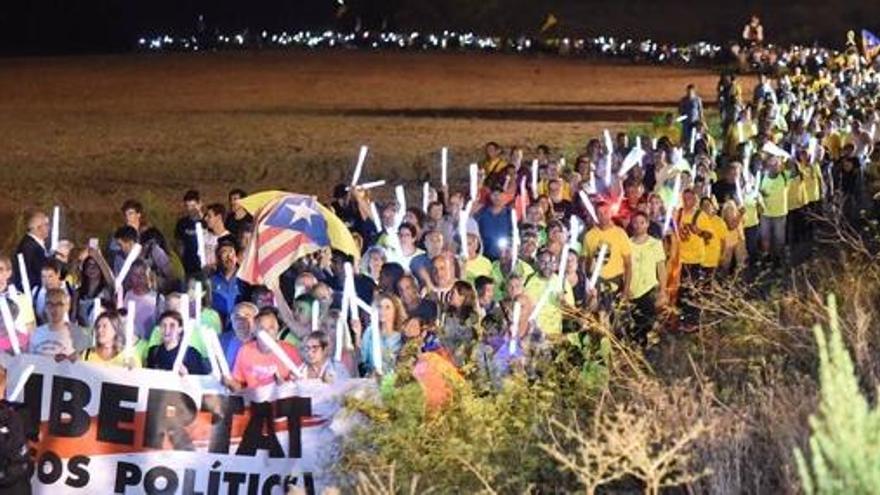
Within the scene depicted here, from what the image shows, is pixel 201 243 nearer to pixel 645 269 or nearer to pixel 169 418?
pixel 169 418

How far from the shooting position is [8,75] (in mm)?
44844

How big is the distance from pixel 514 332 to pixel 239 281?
8.09ft

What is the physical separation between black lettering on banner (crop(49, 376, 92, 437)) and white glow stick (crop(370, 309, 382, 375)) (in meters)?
1.49

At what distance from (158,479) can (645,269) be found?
4972 millimetres

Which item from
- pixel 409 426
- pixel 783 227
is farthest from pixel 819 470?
pixel 783 227

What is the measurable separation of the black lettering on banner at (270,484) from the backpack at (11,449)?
4.03 ft

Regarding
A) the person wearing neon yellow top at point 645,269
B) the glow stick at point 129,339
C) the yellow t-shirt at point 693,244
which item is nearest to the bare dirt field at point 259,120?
the yellow t-shirt at point 693,244

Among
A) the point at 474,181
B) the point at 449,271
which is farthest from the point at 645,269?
the point at 449,271

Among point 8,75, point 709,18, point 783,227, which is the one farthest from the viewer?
point 709,18

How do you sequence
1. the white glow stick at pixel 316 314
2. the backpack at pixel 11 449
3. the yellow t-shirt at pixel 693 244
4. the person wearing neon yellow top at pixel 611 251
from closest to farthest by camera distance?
the backpack at pixel 11 449, the white glow stick at pixel 316 314, the person wearing neon yellow top at pixel 611 251, the yellow t-shirt at pixel 693 244

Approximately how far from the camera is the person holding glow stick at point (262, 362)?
8.24 metres

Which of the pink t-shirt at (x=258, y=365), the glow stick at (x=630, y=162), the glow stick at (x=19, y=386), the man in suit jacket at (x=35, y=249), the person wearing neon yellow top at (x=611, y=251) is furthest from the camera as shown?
the glow stick at (x=630, y=162)

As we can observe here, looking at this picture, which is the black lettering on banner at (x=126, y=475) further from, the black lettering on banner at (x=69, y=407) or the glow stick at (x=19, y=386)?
the glow stick at (x=19, y=386)

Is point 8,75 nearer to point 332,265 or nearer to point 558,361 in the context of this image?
point 332,265
